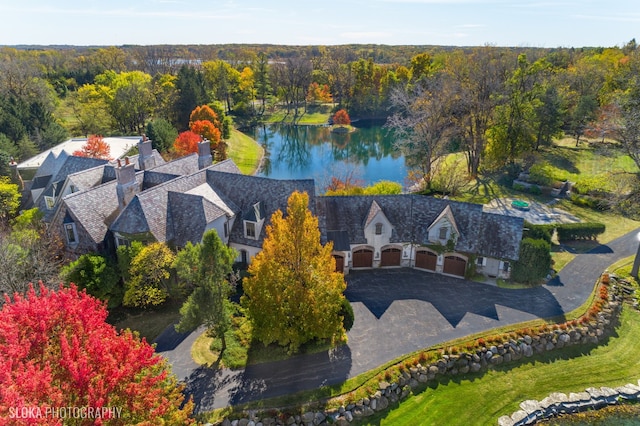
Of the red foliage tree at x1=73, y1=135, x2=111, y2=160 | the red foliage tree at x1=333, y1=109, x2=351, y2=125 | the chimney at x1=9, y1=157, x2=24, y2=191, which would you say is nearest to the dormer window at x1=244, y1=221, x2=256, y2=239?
the red foliage tree at x1=73, y1=135, x2=111, y2=160

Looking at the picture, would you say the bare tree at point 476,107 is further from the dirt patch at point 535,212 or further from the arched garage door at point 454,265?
the arched garage door at point 454,265

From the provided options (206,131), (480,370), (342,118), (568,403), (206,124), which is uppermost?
(206,124)

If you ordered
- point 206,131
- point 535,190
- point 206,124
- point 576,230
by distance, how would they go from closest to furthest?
point 576,230 → point 535,190 → point 206,131 → point 206,124

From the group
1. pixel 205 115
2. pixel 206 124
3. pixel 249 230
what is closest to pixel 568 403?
pixel 249 230

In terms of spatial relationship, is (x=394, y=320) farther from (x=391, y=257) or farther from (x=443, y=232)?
(x=443, y=232)

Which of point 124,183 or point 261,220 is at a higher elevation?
point 124,183

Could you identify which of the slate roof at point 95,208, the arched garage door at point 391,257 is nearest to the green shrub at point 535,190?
the arched garage door at point 391,257

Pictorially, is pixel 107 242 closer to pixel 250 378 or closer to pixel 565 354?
pixel 250 378

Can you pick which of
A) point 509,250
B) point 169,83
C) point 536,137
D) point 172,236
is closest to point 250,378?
point 172,236

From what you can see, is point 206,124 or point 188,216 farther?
point 206,124
